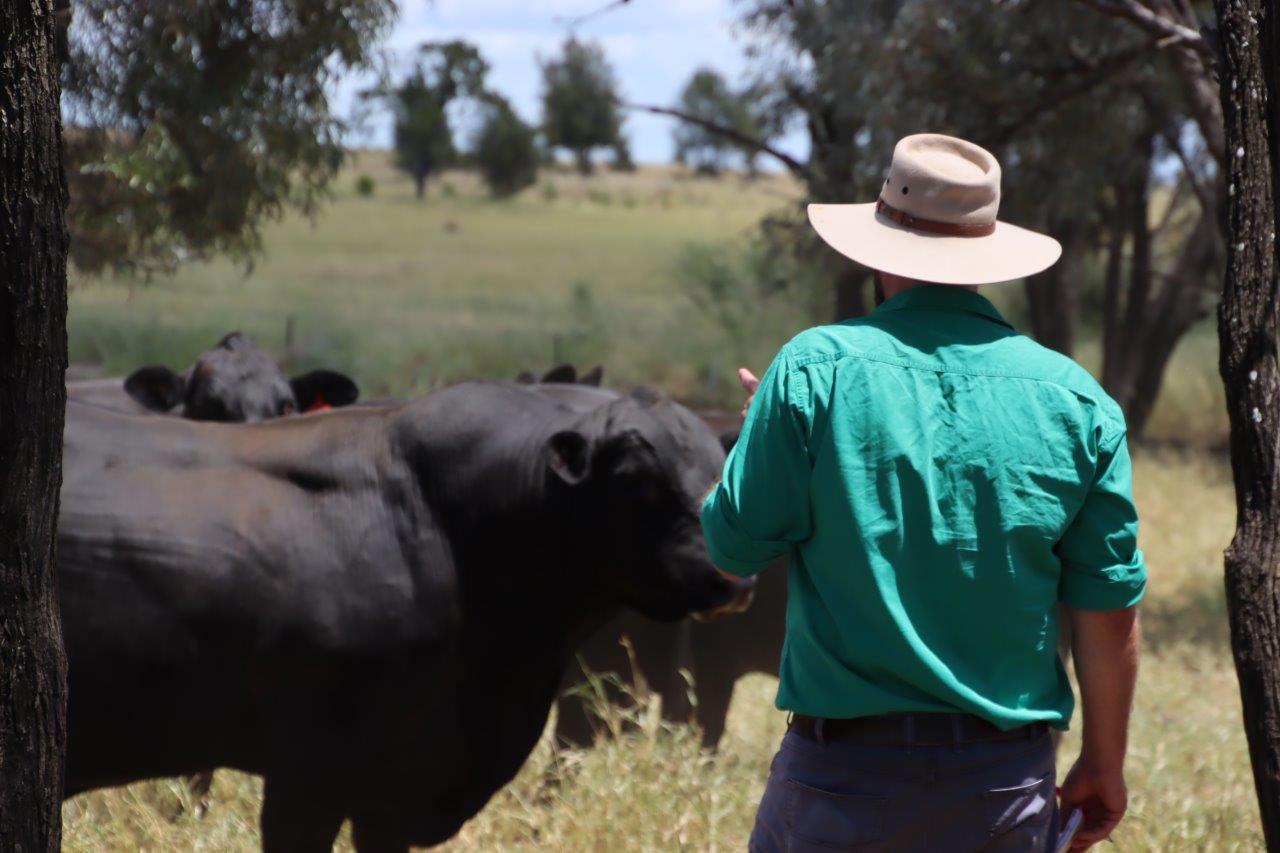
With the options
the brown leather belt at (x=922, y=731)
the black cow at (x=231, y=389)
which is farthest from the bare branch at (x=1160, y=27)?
the brown leather belt at (x=922, y=731)

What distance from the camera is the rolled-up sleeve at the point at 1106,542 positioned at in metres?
2.59

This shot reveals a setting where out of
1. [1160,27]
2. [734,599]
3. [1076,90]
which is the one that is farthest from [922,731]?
[1076,90]

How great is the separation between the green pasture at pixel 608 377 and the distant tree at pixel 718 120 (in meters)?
0.91

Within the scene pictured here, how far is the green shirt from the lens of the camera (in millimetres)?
2521

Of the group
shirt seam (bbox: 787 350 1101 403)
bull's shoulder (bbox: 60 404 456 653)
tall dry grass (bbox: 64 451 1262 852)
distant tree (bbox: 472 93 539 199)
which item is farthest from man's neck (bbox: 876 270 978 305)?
distant tree (bbox: 472 93 539 199)

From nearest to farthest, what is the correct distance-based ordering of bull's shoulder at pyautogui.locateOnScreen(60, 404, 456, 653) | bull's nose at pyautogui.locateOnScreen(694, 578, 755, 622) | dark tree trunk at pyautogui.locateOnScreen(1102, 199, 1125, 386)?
bull's shoulder at pyautogui.locateOnScreen(60, 404, 456, 653), bull's nose at pyautogui.locateOnScreen(694, 578, 755, 622), dark tree trunk at pyautogui.locateOnScreen(1102, 199, 1125, 386)

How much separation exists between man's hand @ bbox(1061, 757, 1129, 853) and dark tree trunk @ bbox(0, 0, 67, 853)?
186 centimetres

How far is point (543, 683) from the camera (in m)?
4.52

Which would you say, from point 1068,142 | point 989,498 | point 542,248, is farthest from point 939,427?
point 542,248

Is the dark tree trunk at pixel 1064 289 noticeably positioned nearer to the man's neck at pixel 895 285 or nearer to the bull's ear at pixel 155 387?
the bull's ear at pixel 155 387

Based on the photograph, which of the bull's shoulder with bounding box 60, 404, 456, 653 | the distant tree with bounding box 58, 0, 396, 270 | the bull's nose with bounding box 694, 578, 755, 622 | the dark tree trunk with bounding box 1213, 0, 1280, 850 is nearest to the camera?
the dark tree trunk with bounding box 1213, 0, 1280, 850

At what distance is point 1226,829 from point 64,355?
406cm

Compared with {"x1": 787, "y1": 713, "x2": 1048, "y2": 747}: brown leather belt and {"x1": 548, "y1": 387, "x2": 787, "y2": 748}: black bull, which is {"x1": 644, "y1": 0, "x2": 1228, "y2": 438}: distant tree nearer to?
A: {"x1": 548, "y1": 387, "x2": 787, "y2": 748}: black bull

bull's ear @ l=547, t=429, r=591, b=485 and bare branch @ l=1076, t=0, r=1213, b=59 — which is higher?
bare branch @ l=1076, t=0, r=1213, b=59
